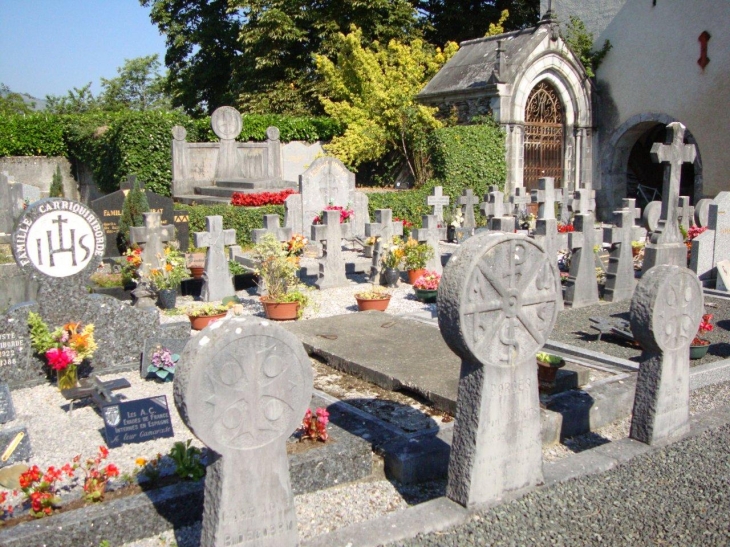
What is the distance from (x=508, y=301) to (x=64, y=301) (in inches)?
177

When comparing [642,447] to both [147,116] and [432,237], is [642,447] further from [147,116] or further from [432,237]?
[147,116]

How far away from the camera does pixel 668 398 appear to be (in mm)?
4957

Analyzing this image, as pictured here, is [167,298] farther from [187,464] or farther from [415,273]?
[187,464]

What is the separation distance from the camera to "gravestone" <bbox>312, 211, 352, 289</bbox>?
10992 mm

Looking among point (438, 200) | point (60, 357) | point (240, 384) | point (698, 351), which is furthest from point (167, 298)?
point (438, 200)

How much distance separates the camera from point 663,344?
4.86 meters

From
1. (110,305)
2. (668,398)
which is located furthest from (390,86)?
(668,398)

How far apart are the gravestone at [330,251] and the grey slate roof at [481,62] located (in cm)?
974

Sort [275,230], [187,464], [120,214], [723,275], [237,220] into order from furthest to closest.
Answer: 1. [237,220]
2. [120,214]
3. [275,230]
4. [723,275]
5. [187,464]

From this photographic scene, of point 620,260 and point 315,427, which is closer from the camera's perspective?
point 315,427

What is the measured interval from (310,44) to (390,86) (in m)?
4.24

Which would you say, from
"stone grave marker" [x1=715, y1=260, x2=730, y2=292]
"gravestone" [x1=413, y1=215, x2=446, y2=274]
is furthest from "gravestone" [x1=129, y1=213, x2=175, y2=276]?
"stone grave marker" [x1=715, y1=260, x2=730, y2=292]

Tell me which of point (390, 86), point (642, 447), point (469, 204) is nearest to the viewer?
point (642, 447)

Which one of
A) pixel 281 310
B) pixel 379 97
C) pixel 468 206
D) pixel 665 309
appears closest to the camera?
pixel 665 309
